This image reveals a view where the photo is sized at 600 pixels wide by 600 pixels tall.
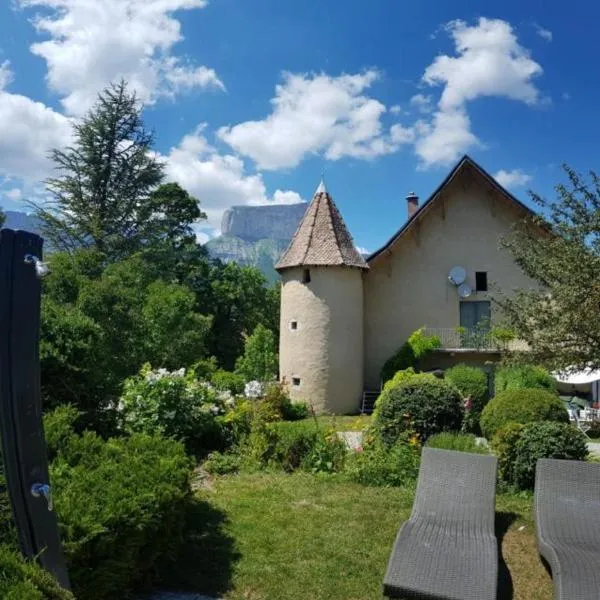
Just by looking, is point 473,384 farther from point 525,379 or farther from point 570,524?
point 570,524

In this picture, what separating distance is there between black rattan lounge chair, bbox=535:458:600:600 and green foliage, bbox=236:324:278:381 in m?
16.9

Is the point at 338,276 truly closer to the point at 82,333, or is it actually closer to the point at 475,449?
the point at 475,449

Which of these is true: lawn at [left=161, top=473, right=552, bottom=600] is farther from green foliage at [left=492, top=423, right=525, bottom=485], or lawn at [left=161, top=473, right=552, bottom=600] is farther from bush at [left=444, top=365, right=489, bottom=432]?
bush at [left=444, top=365, right=489, bottom=432]

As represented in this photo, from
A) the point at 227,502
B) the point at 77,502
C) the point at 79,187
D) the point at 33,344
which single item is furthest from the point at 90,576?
the point at 79,187

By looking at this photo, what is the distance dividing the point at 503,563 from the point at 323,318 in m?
15.4

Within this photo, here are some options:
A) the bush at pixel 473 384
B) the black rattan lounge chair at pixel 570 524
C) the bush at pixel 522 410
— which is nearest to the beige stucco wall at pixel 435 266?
the bush at pixel 473 384

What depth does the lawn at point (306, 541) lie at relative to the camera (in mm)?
5418

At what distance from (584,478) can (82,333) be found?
725 cm

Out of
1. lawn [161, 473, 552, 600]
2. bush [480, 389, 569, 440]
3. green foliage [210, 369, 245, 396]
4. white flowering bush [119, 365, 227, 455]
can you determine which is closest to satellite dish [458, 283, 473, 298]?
green foliage [210, 369, 245, 396]

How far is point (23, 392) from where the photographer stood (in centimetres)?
290

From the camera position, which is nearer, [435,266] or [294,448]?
[294,448]

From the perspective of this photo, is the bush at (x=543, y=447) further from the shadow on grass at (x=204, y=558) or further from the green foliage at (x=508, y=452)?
the shadow on grass at (x=204, y=558)

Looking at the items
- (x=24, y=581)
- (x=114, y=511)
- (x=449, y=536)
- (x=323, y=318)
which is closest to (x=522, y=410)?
(x=449, y=536)

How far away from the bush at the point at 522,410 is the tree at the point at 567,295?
1843 millimetres
